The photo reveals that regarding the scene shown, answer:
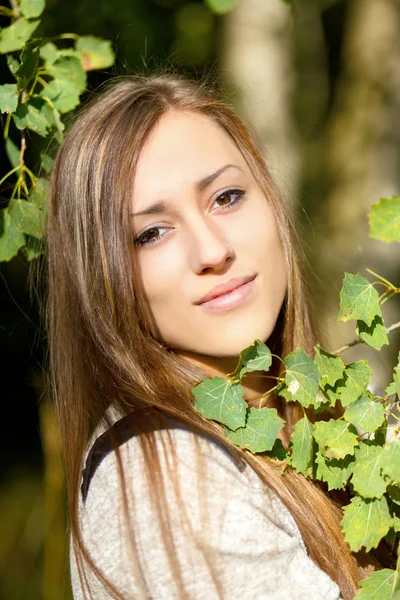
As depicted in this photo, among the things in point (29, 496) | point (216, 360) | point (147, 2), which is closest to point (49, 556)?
point (29, 496)

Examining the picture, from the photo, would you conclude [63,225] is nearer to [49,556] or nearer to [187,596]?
[187,596]

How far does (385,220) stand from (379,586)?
0.66 meters

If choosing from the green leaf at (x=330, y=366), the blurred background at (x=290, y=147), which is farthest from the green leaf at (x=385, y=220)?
the blurred background at (x=290, y=147)

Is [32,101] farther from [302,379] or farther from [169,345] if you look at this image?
[302,379]

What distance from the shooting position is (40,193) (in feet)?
6.89

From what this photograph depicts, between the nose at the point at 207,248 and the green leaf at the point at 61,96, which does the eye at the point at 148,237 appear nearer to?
the nose at the point at 207,248

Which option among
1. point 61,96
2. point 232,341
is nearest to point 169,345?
point 232,341

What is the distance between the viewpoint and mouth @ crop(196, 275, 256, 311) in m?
1.71

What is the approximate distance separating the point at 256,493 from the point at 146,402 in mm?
301

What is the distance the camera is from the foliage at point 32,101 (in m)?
1.90

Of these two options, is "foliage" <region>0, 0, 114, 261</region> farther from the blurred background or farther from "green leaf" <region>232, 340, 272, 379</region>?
the blurred background

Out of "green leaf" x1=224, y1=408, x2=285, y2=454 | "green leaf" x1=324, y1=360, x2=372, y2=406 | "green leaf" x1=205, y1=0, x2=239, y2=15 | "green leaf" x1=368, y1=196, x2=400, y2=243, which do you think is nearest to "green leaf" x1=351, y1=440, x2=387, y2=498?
"green leaf" x1=324, y1=360, x2=372, y2=406

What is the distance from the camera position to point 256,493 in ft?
5.02

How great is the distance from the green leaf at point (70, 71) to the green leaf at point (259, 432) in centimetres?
103
